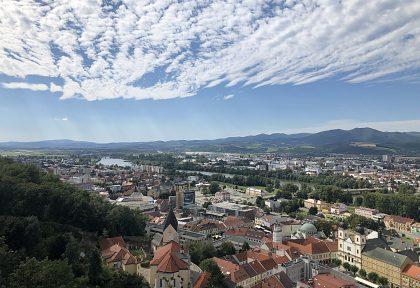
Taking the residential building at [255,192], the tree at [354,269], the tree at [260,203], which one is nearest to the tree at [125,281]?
the tree at [354,269]

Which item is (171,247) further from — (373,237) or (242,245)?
(373,237)

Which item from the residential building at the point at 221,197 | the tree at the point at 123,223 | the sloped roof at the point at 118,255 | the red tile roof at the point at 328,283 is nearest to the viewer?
the red tile roof at the point at 328,283

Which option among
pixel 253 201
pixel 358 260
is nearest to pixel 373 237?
pixel 358 260

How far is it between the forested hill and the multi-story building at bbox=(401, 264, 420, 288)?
16.8m

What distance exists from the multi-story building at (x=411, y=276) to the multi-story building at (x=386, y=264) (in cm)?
20

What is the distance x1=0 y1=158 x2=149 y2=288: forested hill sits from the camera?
41.8ft

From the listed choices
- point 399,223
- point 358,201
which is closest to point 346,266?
point 399,223

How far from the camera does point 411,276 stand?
80.1ft

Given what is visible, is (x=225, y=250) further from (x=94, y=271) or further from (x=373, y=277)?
(x=94, y=271)

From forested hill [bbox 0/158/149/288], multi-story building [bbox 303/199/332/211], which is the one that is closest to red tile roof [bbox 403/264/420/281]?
forested hill [bbox 0/158/149/288]

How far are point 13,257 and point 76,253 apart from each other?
5621 millimetres

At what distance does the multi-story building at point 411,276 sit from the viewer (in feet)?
79.0

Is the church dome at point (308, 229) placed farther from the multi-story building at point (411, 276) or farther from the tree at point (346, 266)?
the multi-story building at point (411, 276)

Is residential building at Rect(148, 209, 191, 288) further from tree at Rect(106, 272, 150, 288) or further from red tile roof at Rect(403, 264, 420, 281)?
red tile roof at Rect(403, 264, 420, 281)
